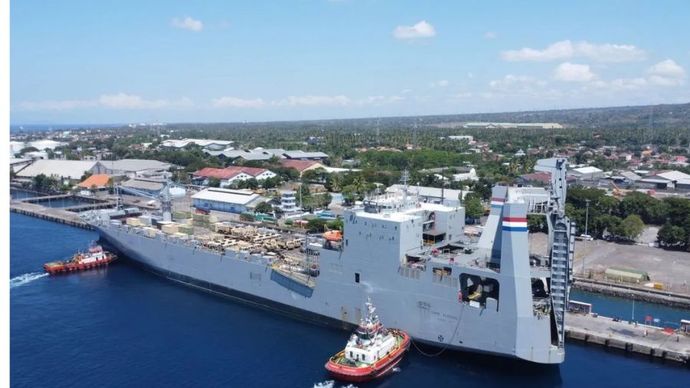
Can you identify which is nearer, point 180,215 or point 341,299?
point 341,299

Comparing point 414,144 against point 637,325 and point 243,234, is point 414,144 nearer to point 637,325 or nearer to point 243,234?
point 243,234

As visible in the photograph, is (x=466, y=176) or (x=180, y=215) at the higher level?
(x=180, y=215)

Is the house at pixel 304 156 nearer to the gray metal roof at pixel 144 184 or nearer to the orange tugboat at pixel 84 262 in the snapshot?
the gray metal roof at pixel 144 184

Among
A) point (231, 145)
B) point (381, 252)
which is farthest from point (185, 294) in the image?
point (231, 145)

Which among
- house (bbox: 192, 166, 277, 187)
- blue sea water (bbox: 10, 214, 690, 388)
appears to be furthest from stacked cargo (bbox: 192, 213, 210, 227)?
house (bbox: 192, 166, 277, 187)

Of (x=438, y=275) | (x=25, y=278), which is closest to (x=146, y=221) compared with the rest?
(x=25, y=278)

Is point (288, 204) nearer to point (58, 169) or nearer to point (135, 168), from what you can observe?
point (135, 168)
